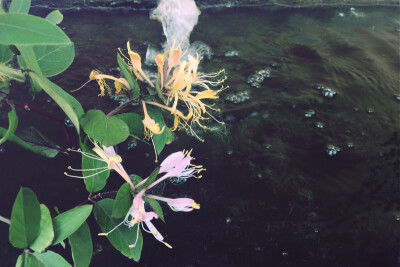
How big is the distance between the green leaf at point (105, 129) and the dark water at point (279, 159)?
0.68 meters

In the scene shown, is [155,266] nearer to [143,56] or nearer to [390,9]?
[143,56]

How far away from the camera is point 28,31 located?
0.55 m

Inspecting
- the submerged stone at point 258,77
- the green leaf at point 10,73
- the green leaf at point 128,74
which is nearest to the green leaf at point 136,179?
the green leaf at point 128,74

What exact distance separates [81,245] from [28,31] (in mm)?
365

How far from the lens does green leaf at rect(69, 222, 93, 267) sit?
2.13 feet

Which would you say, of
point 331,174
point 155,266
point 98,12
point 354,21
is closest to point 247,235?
point 155,266

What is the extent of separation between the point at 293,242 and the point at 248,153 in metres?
0.44

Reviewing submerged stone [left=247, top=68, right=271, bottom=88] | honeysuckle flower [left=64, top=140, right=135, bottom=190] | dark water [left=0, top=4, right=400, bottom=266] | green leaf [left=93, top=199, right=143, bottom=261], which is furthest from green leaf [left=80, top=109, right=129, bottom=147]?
submerged stone [left=247, top=68, right=271, bottom=88]

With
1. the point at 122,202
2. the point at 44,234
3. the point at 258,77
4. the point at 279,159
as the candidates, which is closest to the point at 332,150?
the point at 279,159

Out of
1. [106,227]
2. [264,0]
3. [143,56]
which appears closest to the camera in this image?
[106,227]

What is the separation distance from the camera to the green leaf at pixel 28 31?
55 centimetres

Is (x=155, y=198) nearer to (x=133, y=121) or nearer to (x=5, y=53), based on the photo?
(x=133, y=121)

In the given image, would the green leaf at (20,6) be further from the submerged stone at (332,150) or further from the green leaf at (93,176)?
the submerged stone at (332,150)

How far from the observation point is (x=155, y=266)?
1.19 m
